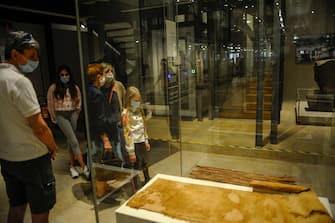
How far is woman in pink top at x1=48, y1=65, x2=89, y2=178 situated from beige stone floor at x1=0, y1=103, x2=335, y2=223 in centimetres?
51

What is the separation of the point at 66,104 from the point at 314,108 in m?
3.20

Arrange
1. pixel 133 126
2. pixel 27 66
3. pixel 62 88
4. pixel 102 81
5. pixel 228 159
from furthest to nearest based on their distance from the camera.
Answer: pixel 228 159
pixel 62 88
pixel 133 126
pixel 102 81
pixel 27 66

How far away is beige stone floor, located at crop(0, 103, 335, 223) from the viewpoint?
2.44 metres

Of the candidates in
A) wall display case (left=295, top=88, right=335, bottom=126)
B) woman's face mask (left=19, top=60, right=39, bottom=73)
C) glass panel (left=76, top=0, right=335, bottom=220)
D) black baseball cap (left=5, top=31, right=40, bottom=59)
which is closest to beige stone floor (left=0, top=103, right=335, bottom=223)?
glass panel (left=76, top=0, right=335, bottom=220)

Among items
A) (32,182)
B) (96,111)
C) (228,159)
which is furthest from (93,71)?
(228,159)

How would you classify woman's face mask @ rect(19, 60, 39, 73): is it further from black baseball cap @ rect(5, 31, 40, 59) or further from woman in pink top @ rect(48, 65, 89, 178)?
woman in pink top @ rect(48, 65, 89, 178)

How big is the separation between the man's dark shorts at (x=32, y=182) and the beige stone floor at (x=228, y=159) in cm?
57

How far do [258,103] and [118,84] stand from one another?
2.30m

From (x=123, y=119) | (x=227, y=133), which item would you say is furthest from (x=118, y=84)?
(x=227, y=133)

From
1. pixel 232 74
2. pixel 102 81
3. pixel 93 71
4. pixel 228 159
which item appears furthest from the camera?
pixel 232 74

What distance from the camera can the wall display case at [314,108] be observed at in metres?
3.33

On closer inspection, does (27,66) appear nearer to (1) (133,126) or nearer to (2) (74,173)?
(1) (133,126)

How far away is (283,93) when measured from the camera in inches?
156

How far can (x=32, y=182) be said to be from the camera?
5.64 ft
